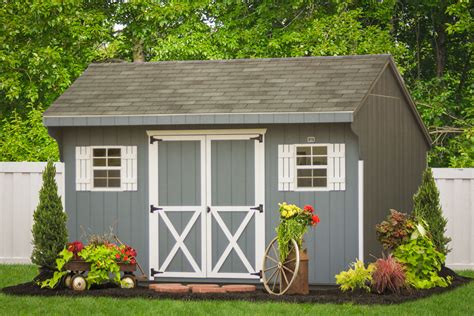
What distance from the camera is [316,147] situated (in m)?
13.9

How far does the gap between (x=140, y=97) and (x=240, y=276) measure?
2845 mm

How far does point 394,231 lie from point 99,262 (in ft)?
12.0

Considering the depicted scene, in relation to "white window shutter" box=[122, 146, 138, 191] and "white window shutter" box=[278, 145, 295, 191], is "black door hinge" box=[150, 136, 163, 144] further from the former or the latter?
"white window shutter" box=[278, 145, 295, 191]

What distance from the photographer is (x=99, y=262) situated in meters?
13.1

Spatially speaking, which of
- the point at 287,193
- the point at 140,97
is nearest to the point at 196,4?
the point at 140,97

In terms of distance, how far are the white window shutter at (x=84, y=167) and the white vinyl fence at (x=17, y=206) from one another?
2363mm

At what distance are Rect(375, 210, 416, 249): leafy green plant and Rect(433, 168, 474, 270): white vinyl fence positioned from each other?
283 centimetres

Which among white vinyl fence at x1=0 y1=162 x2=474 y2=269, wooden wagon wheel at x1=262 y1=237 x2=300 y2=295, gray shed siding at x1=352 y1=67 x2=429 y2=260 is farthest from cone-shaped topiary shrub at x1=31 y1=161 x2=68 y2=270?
gray shed siding at x1=352 y1=67 x2=429 y2=260

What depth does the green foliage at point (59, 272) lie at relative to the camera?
1327 centimetres

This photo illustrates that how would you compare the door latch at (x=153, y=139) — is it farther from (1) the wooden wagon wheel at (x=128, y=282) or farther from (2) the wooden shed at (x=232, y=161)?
(1) the wooden wagon wheel at (x=128, y=282)

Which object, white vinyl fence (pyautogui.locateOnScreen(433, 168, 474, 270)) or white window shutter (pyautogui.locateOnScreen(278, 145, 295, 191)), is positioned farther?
white vinyl fence (pyautogui.locateOnScreen(433, 168, 474, 270))

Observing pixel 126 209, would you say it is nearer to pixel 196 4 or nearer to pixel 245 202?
pixel 245 202

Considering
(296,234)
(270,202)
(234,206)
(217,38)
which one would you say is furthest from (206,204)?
(217,38)

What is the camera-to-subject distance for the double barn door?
14.1 meters
